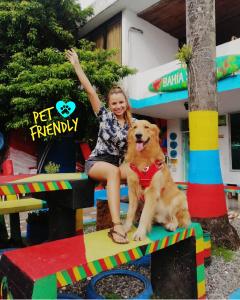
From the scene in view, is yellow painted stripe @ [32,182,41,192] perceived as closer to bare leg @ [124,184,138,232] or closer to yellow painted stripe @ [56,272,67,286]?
bare leg @ [124,184,138,232]

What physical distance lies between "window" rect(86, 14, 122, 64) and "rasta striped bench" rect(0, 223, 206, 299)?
30.1ft

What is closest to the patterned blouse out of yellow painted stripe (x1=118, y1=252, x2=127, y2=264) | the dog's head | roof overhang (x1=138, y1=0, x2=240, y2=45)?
the dog's head

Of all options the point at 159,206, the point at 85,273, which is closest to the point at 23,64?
the point at 159,206

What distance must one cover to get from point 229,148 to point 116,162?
7.72 meters

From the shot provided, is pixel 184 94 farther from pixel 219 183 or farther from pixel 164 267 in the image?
pixel 164 267

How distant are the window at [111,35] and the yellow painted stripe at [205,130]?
7.46m

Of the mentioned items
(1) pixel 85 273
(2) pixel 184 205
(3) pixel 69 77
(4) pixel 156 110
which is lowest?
(1) pixel 85 273

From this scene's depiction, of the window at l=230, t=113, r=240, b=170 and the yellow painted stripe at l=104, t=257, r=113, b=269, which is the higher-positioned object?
the window at l=230, t=113, r=240, b=170

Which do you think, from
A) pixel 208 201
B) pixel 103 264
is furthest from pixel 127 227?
pixel 208 201

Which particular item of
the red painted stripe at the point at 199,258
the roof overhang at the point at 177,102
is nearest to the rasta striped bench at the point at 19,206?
the red painted stripe at the point at 199,258

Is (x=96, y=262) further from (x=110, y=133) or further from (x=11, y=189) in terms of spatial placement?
(x=110, y=133)

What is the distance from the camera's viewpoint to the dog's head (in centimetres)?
262

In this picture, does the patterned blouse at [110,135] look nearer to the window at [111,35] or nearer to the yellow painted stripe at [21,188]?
the yellow painted stripe at [21,188]

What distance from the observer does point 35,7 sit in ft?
31.0
